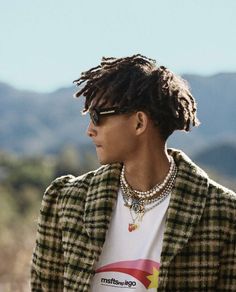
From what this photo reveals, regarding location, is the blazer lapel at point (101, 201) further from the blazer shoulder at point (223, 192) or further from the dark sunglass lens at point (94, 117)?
the blazer shoulder at point (223, 192)

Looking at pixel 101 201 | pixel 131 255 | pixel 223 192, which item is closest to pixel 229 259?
pixel 223 192

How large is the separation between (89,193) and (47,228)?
0.19 metres

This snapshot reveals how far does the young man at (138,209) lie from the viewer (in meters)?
3.59

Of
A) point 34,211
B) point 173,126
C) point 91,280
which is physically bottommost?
Answer: point 91,280

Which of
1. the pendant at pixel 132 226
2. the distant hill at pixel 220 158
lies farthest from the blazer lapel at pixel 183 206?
the distant hill at pixel 220 158

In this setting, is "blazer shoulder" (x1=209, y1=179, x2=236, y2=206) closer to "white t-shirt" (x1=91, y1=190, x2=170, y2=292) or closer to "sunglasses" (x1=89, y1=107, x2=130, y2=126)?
"white t-shirt" (x1=91, y1=190, x2=170, y2=292)

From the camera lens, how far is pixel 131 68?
367 cm

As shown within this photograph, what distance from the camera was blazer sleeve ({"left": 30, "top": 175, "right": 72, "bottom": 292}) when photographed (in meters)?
3.73

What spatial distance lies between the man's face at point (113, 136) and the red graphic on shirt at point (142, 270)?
350mm

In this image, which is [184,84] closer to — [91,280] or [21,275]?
[91,280]

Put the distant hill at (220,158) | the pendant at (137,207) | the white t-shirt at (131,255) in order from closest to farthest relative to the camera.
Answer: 1. the white t-shirt at (131,255)
2. the pendant at (137,207)
3. the distant hill at (220,158)

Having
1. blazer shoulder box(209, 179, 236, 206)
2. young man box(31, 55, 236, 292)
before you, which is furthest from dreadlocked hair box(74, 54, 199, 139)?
blazer shoulder box(209, 179, 236, 206)

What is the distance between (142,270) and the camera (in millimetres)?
3553

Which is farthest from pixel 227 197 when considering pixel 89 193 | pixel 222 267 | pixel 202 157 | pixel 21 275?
pixel 202 157
